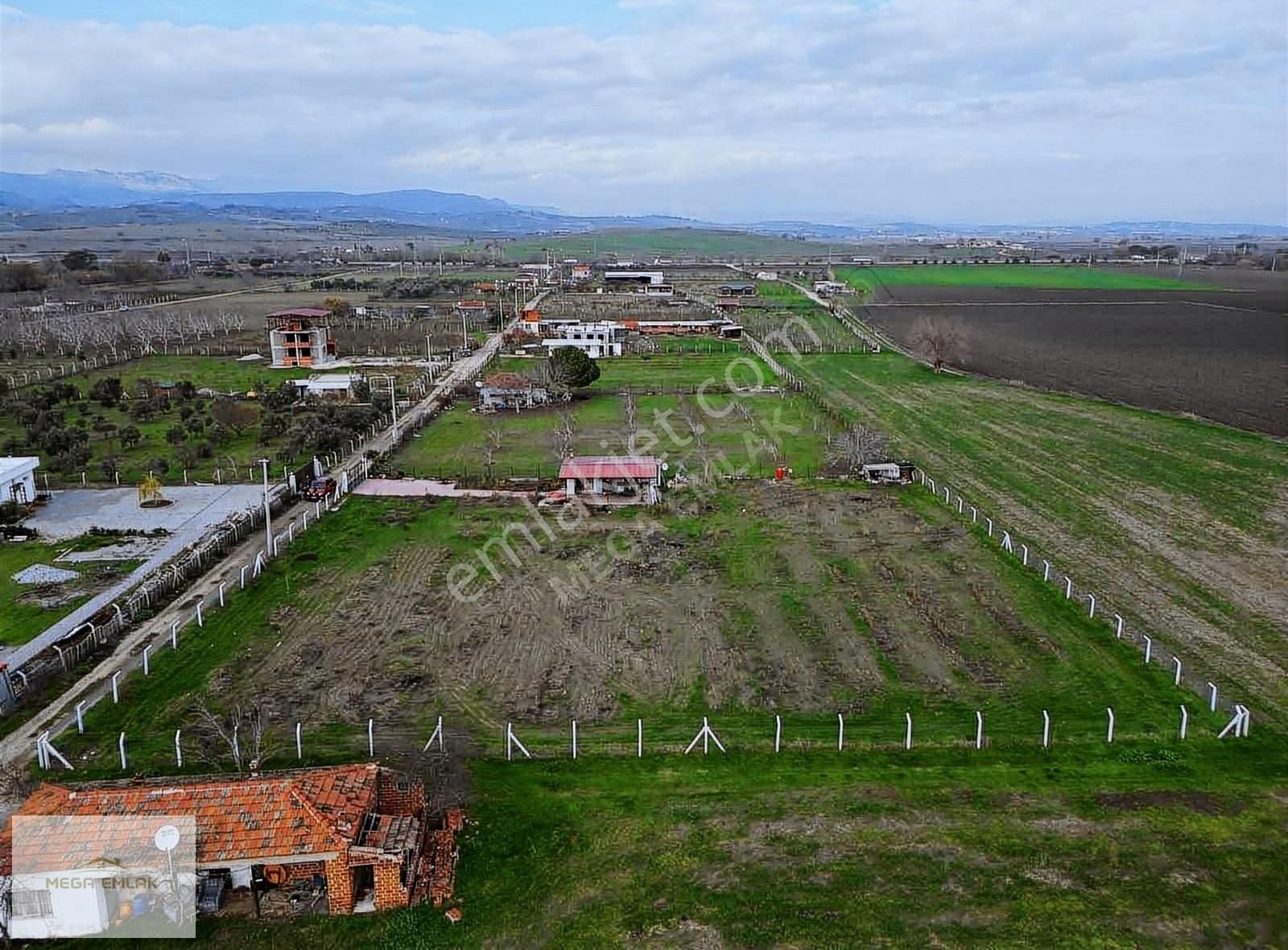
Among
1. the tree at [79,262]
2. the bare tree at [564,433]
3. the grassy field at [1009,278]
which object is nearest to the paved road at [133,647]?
the bare tree at [564,433]

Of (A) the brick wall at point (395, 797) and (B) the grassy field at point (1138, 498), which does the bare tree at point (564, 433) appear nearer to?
(B) the grassy field at point (1138, 498)

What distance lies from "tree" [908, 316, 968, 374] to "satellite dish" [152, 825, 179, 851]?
45257mm

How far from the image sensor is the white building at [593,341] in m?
54.1

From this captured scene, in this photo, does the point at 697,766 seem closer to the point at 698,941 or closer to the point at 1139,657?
the point at 698,941

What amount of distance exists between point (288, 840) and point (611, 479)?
56.1 ft

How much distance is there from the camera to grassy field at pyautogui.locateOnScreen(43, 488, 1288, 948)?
10.3 meters

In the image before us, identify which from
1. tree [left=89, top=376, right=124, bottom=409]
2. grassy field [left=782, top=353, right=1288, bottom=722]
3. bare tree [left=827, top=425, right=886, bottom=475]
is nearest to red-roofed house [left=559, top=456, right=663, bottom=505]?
bare tree [left=827, top=425, right=886, bottom=475]

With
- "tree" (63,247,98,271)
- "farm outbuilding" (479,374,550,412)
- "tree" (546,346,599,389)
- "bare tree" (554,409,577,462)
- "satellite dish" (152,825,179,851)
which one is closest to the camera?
"satellite dish" (152,825,179,851)

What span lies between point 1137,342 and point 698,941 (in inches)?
2323

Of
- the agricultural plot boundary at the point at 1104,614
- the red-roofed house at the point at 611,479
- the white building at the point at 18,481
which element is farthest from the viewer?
the red-roofed house at the point at 611,479

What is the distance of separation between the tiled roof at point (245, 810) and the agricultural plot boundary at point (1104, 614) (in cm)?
1334

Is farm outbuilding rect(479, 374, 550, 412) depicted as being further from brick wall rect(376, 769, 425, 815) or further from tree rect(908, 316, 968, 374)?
brick wall rect(376, 769, 425, 815)

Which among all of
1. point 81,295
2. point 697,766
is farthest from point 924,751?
point 81,295
